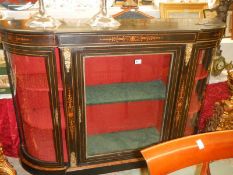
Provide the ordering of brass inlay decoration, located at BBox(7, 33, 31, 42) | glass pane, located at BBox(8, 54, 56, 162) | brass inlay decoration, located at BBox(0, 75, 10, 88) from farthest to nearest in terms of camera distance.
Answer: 1. brass inlay decoration, located at BBox(0, 75, 10, 88)
2. glass pane, located at BBox(8, 54, 56, 162)
3. brass inlay decoration, located at BBox(7, 33, 31, 42)

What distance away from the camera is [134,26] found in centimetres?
186

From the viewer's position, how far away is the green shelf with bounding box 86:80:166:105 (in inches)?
82.7

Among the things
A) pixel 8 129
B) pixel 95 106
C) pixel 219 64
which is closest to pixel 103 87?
pixel 95 106

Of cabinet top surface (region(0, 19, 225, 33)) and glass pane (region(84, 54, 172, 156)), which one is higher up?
cabinet top surface (region(0, 19, 225, 33))

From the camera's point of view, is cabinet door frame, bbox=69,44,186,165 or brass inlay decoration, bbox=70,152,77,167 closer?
Result: cabinet door frame, bbox=69,44,186,165

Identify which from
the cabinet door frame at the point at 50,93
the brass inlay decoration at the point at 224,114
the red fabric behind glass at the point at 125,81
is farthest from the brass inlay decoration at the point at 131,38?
the brass inlay decoration at the point at 224,114

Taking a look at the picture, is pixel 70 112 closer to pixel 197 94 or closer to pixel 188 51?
pixel 188 51

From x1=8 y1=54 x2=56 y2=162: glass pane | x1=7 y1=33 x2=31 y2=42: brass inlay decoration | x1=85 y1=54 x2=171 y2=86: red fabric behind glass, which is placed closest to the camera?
x1=7 y1=33 x2=31 y2=42: brass inlay decoration

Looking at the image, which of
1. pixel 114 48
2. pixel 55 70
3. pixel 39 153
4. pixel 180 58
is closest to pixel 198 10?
pixel 180 58

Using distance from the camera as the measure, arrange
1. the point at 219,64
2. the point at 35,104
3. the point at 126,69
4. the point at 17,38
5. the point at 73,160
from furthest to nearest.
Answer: the point at 219,64
the point at 126,69
the point at 73,160
the point at 35,104
the point at 17,38

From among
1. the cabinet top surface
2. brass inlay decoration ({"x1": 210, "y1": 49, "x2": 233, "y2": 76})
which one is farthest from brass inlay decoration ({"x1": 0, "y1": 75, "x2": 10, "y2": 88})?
brass inlay decoration ({"x1": 210, "y1": 49, "x2": 233, "y2": 76})

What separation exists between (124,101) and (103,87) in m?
0.21

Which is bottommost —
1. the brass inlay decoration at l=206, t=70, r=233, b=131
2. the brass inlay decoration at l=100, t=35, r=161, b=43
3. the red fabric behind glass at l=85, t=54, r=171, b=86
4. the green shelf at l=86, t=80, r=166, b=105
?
the brass inlay decoration at l=206, t=70, r=233, b=131

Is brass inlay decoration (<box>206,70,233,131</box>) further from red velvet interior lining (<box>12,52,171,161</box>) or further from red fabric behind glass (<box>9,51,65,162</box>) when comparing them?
red fabric behind glass (<box>9,51,65,162</box>)
